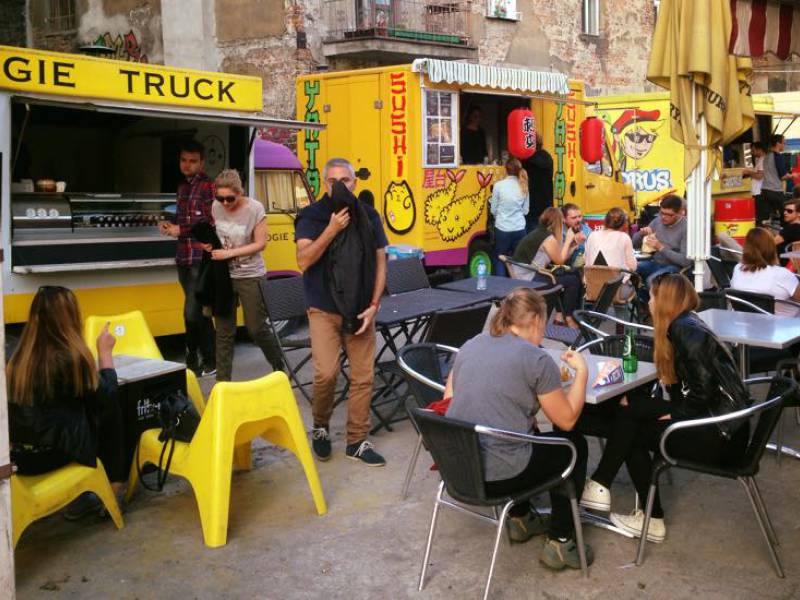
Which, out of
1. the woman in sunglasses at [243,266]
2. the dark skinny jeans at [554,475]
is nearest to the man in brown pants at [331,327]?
the dark skinny jeans at [554,475]

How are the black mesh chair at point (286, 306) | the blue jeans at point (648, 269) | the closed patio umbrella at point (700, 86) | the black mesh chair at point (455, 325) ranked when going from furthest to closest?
the blue jeans at point (648, 269)
the black mesh chair at point (286, 306)
the closed patio umbrella at point (700, 86)
the black mesh chair at point (455, 325)

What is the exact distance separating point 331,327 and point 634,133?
12117 millimetres

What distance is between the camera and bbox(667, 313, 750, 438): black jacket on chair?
4148 mm

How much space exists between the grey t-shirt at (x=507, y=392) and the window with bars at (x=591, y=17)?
75.9 ft

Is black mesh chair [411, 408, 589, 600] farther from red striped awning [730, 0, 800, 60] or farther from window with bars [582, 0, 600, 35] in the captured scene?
window with bars [582, 0, 600, 35]

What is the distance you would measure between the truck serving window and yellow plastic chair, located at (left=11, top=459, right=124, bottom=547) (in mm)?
7512

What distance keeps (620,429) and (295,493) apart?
1800 millimetres

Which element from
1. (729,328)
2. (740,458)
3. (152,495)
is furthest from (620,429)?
(152,495)

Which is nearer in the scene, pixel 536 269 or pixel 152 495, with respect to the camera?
pixel 152 495

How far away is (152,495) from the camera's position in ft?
16.7

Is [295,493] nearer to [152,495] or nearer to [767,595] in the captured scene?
[152,495]

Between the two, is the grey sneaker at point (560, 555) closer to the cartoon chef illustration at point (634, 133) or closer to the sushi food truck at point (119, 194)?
the sushi food truck at point (119, 194)

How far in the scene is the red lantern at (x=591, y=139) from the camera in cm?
1336

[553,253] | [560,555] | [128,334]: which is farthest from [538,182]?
[560,555]
